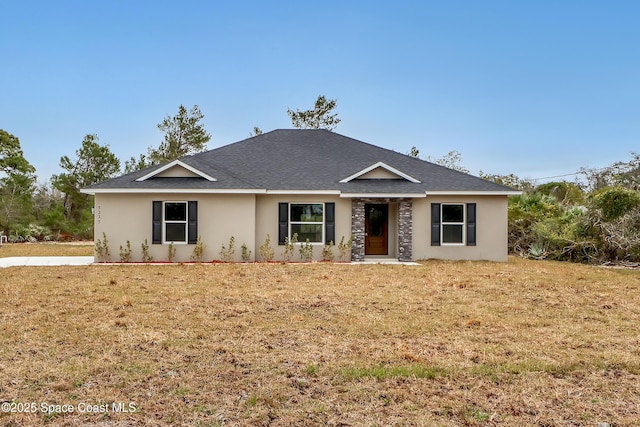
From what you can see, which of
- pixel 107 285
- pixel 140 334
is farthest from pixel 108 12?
pixel 140 334

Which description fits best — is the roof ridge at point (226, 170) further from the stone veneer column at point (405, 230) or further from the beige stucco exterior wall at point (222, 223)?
the stone veneer column at point (405, 230)

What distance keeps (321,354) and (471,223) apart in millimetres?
12367

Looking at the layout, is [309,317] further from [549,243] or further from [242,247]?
[549,243]

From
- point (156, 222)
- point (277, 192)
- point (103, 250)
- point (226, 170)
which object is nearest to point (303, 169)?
point (277, 192)

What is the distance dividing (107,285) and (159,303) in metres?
2.67

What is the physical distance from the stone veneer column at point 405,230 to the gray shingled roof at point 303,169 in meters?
0.66

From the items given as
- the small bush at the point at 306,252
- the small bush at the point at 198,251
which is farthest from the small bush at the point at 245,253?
the small bush at the point at 306,252

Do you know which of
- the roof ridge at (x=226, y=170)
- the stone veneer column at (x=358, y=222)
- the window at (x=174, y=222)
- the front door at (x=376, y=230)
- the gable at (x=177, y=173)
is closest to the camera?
the window at (x=174, y=222)

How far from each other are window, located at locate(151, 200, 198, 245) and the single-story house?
0.03 metres

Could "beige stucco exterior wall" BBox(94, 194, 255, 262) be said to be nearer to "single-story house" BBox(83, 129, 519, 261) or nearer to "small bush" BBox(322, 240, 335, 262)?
"single-story house" BBox(83, 129, 519, 261)

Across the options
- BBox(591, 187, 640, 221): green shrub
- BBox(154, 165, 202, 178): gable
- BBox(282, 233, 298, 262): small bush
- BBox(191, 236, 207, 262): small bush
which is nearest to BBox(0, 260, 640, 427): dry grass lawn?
BBox(191, 236, 207, 262): small bush

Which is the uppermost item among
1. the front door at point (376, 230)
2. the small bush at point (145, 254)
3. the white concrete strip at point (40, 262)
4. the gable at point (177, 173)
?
the gable at point (177, 173)

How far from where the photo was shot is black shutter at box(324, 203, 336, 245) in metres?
15.5

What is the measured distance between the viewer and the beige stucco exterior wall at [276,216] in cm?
1552
